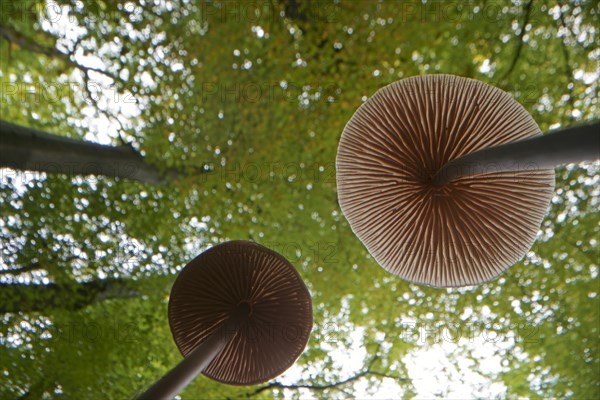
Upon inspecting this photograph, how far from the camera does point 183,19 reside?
3.95 meters

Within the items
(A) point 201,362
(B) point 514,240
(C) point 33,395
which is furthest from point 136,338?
(B) point 514,240

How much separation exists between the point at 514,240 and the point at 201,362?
69.5 inches

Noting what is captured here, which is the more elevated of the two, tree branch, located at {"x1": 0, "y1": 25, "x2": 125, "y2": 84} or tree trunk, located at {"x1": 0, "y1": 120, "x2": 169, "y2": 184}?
tree branch, located at {"x1": 0, "y1": 25, "x2": 125, "y2": 84}

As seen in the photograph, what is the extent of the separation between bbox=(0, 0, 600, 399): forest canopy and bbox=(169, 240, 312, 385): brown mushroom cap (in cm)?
150

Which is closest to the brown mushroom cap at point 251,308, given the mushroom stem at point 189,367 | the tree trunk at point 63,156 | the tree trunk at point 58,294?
the mushroom stem at point 189,367

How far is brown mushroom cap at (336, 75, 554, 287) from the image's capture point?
2152 mm

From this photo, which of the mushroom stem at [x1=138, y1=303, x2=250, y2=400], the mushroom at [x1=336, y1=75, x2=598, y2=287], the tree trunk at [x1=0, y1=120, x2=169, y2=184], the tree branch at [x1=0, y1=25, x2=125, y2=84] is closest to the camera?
the mushroom stem at [x1=138, y1=303, x2=250, y2=400]

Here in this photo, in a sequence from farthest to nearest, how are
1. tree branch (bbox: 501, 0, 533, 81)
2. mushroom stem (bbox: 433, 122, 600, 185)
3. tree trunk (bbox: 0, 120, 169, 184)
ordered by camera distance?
tree branch (bbox: 501, 0, 533, 81) → tree trunk (bbox: 0, 120, 169, 184) → mushroom stem (bbox: 433, 122, 600, 185)

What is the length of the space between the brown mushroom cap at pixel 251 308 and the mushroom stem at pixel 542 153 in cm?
121

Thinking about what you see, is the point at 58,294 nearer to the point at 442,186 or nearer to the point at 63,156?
the point at 63,156

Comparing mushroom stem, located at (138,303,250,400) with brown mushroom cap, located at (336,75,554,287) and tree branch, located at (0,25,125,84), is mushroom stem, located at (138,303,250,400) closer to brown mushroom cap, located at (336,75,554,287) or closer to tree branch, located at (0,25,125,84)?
brown mushroom cap, located at (336,75,554,287)

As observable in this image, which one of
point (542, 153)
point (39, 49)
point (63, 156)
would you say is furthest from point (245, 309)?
point (39, 49)

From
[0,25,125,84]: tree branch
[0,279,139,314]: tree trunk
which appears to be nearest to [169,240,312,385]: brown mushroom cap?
[0,279,139,314]: tree trunk

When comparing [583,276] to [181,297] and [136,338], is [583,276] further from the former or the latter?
[136,338]
